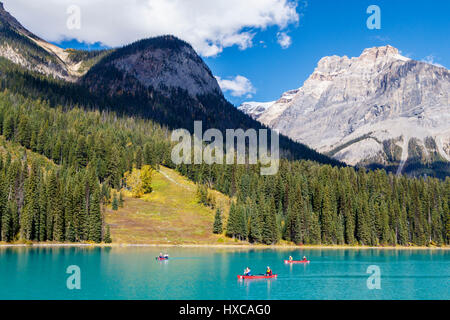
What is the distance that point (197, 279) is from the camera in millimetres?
69375

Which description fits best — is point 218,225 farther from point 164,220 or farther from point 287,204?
point 287,204

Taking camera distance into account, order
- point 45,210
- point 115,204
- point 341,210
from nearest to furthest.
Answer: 1. point 45,210
2. point 115,204
3. point 341,210

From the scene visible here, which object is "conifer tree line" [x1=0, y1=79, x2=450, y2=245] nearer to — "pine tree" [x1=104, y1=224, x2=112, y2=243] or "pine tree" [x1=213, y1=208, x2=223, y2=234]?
"pine tree" [x1=213, y1=208, x2=223, y2=234]

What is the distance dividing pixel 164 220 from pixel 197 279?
3556 inches

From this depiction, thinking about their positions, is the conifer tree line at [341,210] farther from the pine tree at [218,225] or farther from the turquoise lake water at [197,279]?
the turquoise lake water at [197,279]

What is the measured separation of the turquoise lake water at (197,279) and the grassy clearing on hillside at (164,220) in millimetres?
38339

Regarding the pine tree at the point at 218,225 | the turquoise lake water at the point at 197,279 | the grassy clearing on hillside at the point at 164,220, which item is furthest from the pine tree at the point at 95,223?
the pine tree at the point at 218,225

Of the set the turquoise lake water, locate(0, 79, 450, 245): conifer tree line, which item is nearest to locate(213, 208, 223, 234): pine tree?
locate(0, 79, 450, 245): conifer tree line

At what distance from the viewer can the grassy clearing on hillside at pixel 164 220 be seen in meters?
140

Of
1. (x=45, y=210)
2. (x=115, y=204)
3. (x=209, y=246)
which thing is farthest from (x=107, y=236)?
(x=209, y=246)

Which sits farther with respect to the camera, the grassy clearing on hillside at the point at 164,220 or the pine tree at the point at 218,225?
the pine tree at the point at 218,225

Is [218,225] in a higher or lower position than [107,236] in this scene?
higher

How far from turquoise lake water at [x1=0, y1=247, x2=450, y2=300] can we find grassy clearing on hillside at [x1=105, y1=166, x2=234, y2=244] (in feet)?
126
